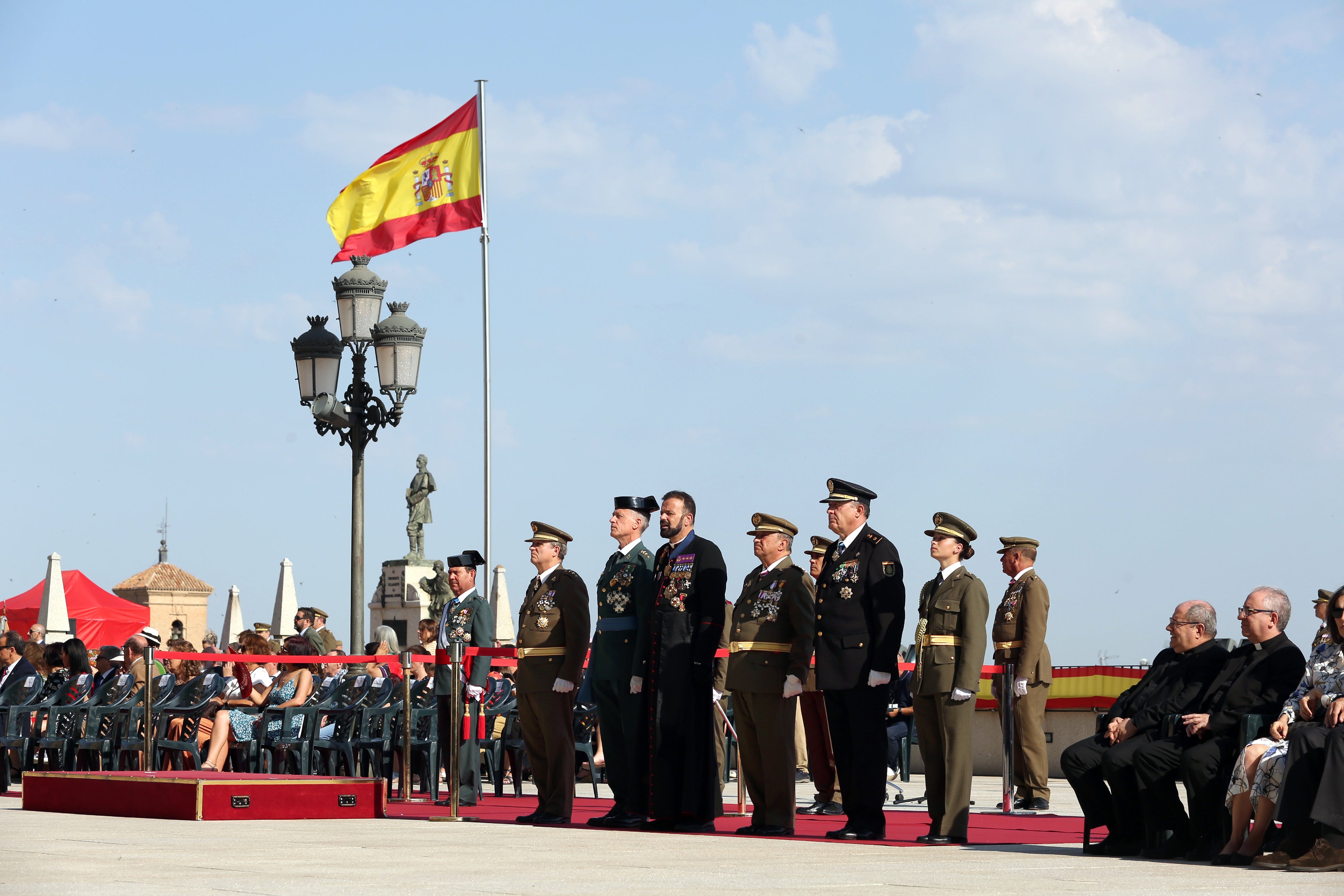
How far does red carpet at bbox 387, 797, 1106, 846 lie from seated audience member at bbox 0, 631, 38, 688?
427 centimetres

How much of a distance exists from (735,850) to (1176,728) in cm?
207

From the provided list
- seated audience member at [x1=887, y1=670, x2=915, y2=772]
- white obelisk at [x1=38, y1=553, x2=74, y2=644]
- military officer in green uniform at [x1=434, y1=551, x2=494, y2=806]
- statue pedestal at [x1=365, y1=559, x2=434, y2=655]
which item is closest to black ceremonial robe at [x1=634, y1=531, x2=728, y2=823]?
military officer in green uniform at [x1=434, y1=551, x2=494, y2=806]

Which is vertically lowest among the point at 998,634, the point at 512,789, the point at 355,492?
the point at 512,789

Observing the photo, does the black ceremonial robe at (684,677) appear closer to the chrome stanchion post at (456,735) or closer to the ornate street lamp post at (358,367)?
the chrome stanchion post at (456,735)

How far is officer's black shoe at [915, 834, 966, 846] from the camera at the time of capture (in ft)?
30.4

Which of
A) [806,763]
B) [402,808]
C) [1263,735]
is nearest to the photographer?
[1263,735]

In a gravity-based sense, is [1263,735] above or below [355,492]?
below

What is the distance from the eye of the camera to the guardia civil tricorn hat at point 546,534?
11.1 metres

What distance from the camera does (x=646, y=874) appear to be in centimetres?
713

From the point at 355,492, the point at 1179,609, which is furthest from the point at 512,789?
the point at 1179,609

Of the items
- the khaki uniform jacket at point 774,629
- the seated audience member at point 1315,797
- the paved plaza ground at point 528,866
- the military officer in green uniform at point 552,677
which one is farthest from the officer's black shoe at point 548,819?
the seated audience member at point 1315,797

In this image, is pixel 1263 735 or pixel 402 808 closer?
pixel 1263 735

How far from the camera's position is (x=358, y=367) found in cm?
1606

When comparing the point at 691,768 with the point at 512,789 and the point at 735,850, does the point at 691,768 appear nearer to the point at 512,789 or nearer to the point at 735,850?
the point at 735,850
